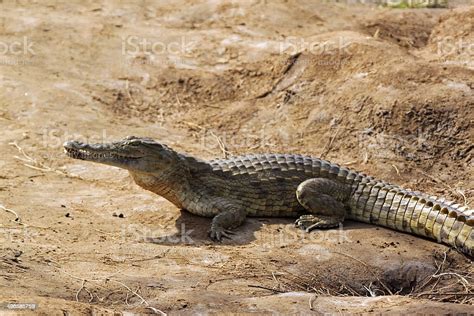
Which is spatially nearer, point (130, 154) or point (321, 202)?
point (130, 154)

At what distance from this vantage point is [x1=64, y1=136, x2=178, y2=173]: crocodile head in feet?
28.5

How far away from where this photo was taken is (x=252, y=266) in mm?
7758

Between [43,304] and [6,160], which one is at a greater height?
[43,304]

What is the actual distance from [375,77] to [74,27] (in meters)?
5.38

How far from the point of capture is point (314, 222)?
8.93 m

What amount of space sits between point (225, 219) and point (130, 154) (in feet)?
4.09

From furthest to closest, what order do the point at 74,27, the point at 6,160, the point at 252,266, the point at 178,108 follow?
the point at 74,27
the point at 178,108
the point at 6,160
the point at 252,266

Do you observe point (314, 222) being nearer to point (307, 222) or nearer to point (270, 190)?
point (307, 222)

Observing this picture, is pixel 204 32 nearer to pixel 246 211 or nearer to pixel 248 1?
pixel 248 1

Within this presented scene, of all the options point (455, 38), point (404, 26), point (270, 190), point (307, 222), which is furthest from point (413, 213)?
point (404, 26)

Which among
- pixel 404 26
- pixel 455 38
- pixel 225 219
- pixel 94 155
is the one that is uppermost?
pixel 455 38

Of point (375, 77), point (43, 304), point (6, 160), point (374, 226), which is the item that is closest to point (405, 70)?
point (375, 77)

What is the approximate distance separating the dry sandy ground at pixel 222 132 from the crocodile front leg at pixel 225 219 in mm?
134

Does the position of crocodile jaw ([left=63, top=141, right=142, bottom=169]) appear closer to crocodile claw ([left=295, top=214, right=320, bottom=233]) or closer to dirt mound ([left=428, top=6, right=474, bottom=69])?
crocodile claw ([left=295, top=214, right=320, bottom=233])
